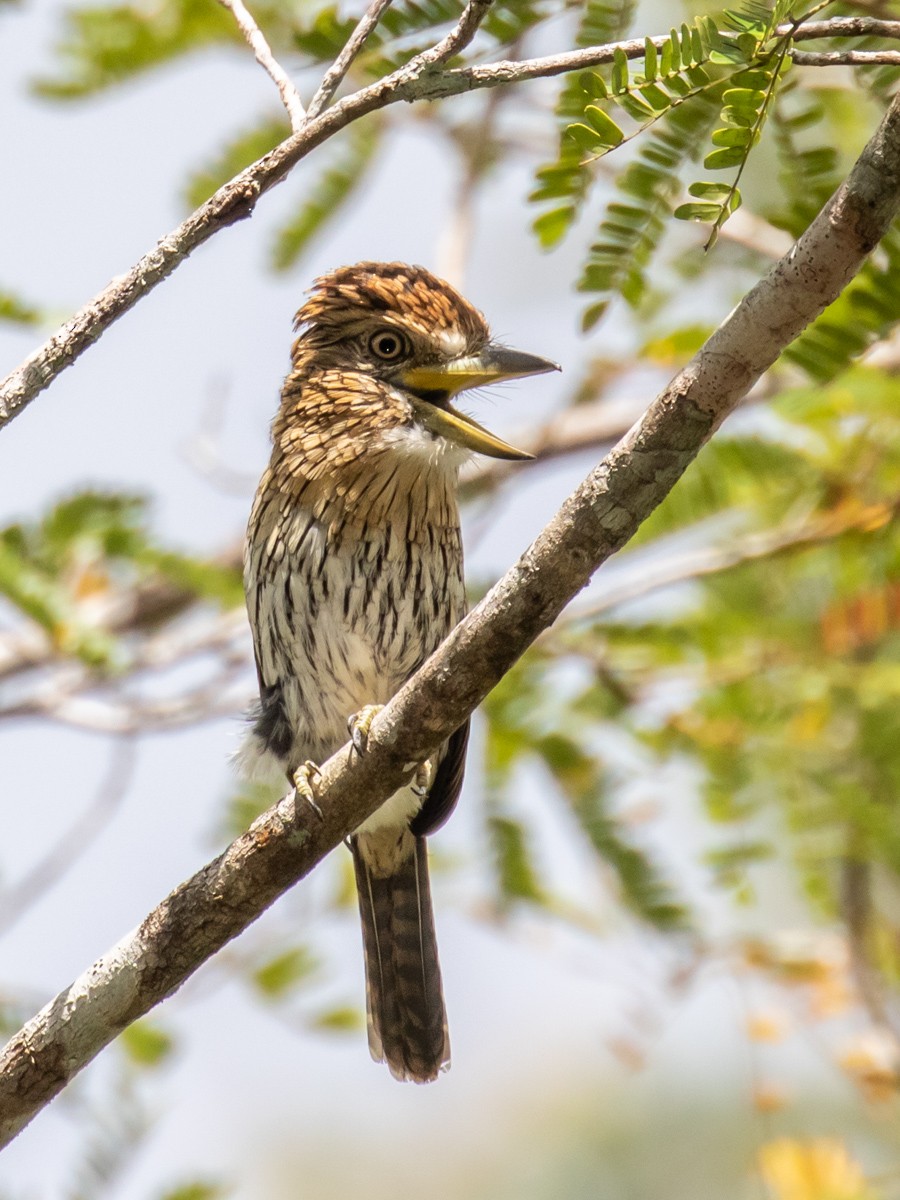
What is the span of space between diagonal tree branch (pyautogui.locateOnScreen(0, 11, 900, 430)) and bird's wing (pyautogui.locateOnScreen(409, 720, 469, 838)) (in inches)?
59.5

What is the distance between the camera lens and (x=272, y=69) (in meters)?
2.45

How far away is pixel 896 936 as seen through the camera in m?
4.48

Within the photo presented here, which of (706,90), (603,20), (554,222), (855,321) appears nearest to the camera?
(706,90)

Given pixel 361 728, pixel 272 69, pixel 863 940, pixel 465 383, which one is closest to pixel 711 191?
pixel 272 69

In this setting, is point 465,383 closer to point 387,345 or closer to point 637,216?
point 387,345

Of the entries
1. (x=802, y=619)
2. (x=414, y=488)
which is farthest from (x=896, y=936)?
(x=414, y=488)

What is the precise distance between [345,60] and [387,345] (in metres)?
1.47

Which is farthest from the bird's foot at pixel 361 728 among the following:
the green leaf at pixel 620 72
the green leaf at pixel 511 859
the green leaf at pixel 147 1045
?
the green leaf at pixel 147 1045

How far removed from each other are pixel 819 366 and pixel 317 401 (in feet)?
4.01

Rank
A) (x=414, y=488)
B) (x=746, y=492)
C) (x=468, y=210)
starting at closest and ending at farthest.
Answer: (x=414, y=488) < (x=746, y=492) < (x=468, y=210)

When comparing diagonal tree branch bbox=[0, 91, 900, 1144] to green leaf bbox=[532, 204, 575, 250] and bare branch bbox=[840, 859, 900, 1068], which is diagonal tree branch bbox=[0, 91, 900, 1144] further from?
bare branch bbox=[840, 859, 900, 1068]

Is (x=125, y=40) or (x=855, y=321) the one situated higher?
(x=125, y=40)

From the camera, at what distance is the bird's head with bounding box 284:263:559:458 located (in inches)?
135

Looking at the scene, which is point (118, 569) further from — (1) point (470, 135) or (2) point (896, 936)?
(2) point (896, 936)
